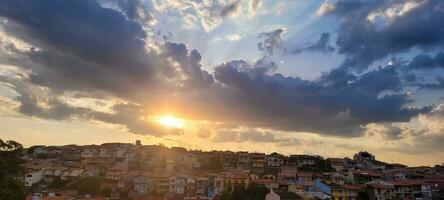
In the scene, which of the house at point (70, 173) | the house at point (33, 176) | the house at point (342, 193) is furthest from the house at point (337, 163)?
the house at point (33, 176)

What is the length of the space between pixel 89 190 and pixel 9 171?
3425 cm

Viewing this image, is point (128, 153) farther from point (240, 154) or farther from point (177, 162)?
point (240, 154)

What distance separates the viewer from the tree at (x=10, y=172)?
3788cm

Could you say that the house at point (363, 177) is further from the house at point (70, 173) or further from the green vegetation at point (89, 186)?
the house at point (70, 173)

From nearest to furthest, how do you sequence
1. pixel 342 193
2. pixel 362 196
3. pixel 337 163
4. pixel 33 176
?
1. pixel 342 193
2. pixel 362 196
3. pixel 33 176
4. pixel 337 163

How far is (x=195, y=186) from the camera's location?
8100 cm

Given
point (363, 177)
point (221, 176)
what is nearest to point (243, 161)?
point (221, 176)

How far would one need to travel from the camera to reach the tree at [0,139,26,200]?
37.9 m

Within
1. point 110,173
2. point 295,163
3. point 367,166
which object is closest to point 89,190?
point 110,173

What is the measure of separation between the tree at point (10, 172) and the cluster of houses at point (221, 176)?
959 cm

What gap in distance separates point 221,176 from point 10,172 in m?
42.0

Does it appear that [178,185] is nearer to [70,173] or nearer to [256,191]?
[256,191]

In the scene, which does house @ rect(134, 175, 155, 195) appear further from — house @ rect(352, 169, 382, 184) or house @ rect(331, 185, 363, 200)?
house @ rect(352, 169, 382, 184)

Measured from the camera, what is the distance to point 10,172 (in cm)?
4444
